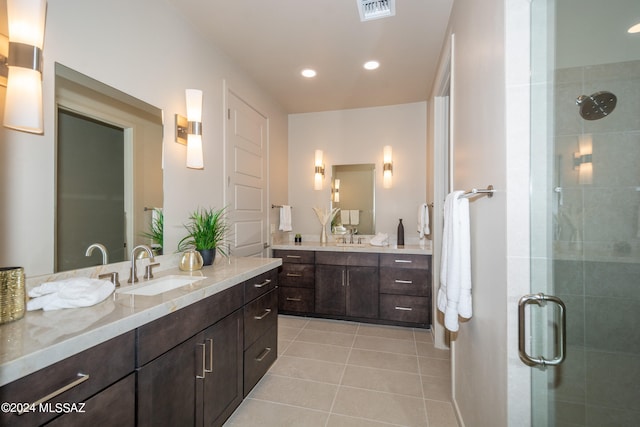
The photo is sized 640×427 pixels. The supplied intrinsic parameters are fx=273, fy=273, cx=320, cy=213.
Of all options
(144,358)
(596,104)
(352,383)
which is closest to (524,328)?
(596,104)

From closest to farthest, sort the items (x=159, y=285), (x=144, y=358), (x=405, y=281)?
(x=144, y=358)
(x=159, y=285)
(x=405, y=281)

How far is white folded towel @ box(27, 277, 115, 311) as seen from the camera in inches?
40.8

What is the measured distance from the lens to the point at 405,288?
3.04 metres

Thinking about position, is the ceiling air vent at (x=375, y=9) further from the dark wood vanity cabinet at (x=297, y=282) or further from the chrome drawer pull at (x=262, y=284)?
the dark wood vanity cabinet at (x=297, y=282)

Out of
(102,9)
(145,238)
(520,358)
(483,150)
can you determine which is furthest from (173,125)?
(520,358)

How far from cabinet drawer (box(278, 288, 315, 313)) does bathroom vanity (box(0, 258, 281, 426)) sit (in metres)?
1.42

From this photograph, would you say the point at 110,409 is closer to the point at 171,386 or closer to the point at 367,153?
the point at 171,386

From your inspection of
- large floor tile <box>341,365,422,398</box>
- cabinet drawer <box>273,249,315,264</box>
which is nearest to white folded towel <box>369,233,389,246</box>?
cabinet drawer <box>273,249,315,264</box>

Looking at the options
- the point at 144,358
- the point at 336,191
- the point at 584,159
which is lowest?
the point at 144,358

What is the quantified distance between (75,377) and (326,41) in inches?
102

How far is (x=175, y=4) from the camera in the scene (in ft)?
6.30

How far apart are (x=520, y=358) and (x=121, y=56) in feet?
7.94

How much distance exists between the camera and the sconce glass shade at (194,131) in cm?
199

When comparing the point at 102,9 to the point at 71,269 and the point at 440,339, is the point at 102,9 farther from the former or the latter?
the point at 440,339
